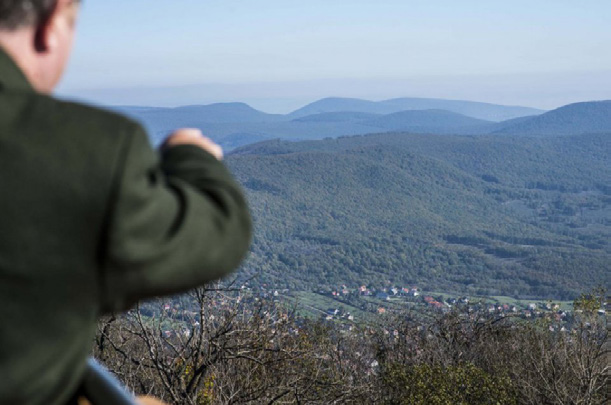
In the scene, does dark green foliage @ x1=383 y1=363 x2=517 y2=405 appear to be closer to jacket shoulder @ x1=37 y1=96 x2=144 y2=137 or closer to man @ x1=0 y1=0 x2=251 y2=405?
man @ x1=0 y1=0 x2=251 y2=405

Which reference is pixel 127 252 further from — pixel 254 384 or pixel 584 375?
pixel 584 375

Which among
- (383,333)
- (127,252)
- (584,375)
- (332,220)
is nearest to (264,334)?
(584,375)

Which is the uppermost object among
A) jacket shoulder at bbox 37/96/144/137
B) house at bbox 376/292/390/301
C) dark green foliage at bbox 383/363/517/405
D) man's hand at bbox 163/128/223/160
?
jacket shoulder at bbox 37/96/144/137

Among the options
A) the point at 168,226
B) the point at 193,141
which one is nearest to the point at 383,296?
the point at 193,141

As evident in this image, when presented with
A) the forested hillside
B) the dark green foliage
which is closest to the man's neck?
the dark green foliage

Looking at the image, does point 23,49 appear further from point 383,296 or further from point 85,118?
point 383,296

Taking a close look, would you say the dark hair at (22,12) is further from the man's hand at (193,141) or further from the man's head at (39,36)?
the man's hand at (193,141)
